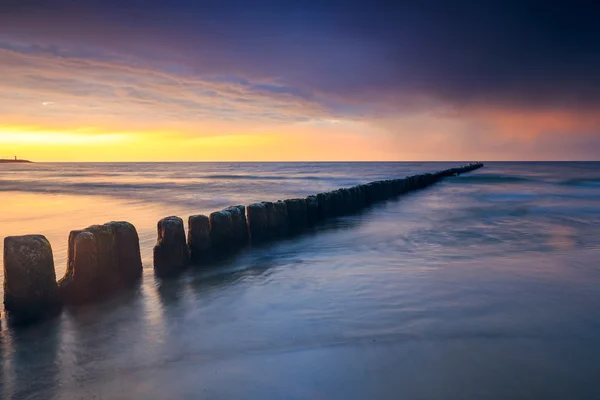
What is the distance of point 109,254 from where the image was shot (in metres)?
5.50

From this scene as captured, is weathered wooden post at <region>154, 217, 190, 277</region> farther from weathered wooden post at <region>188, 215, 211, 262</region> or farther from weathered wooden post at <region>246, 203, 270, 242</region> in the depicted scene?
weathered wooden post at <region>246, 203, 270, 242</region>

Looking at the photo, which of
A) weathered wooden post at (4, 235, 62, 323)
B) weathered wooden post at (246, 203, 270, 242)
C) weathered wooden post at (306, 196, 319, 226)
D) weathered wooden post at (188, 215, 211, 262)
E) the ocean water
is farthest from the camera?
weathered wooden post at (306, 196, 319, 226)

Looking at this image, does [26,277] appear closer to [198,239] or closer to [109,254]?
[109,254]

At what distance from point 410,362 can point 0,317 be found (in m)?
3.80

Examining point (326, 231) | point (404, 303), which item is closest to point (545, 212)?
point (326, 231)

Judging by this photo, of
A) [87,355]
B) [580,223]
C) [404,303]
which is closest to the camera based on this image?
[87,355]

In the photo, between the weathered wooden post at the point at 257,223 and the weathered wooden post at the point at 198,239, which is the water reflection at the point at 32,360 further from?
the weathered wooden post at the point at 257,223

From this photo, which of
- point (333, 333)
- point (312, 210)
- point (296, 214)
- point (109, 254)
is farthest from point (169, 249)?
point (312, 210)

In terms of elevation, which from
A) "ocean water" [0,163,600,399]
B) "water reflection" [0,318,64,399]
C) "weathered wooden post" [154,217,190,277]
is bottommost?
"ocean water" [0,163,600,399]

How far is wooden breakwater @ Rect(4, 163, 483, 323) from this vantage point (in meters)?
4.48

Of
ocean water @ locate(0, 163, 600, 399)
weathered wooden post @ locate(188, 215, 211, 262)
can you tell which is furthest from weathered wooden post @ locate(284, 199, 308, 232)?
weathered wooden post @ locate(188, 215, 211, 262)

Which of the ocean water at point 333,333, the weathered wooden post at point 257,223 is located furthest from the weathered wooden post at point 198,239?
the weathered wooden post at point 257,223

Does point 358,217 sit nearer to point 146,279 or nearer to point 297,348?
point 146,279

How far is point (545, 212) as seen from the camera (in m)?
15.7
